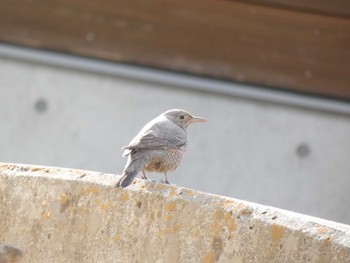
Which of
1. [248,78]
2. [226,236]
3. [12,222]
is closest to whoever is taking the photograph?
[226,236]

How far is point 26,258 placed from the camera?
5.12 m

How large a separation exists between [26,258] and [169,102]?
6.46m

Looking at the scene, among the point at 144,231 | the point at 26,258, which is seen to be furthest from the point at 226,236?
the point at 26,258

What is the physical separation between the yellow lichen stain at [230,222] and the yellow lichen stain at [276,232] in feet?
0.73

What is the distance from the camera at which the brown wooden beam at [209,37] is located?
11.4 metres

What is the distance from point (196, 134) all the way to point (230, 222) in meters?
6.77

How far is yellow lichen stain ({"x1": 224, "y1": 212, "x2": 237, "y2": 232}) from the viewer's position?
485cm

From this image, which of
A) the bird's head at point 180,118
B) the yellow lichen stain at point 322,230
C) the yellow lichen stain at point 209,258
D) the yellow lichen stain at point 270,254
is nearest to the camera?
the yellow lichen stain at point 322,230

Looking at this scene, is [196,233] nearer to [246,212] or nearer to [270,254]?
[246,212]

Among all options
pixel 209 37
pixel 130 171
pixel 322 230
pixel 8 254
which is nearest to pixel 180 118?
pixel 130 171

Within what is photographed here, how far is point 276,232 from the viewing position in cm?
466

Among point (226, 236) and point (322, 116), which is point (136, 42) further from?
point (226, 236)

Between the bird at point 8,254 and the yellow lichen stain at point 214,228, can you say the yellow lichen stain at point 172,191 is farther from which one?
the bird at point 8,254

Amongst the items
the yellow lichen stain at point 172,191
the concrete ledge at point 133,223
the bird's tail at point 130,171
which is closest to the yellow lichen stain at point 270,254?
the concrete ledge at point 133,223
